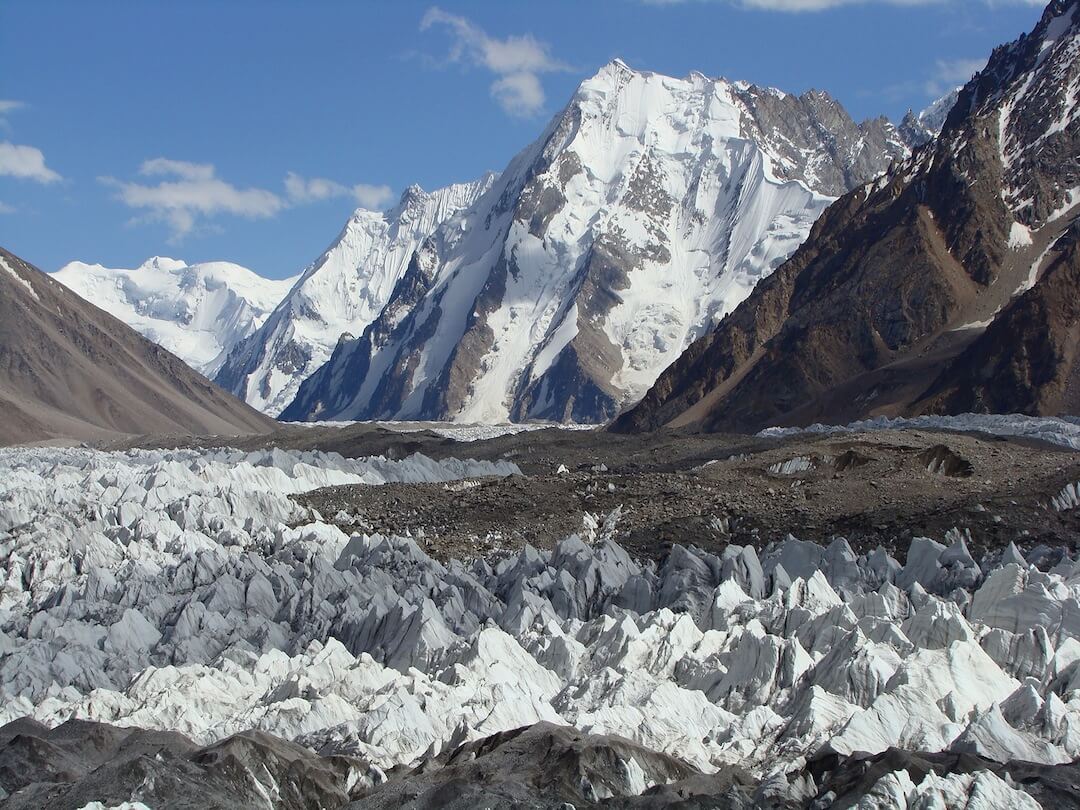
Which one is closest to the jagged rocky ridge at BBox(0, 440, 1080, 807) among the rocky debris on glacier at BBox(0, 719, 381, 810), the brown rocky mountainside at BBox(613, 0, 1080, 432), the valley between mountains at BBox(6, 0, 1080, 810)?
the valley between mountains at BBox(6, 0, 1080, 810)

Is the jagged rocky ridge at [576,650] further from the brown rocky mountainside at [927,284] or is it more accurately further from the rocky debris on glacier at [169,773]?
the brown rocky mountainside at [927,284]

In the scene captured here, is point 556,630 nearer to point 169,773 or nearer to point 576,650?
point 576,650

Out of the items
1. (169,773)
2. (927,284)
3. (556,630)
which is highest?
(927,284)

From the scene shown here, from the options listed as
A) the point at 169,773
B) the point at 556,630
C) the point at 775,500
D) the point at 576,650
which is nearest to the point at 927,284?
the point at 775,500

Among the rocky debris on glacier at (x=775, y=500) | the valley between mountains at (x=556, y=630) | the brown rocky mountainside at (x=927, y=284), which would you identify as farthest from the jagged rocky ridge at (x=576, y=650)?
the brown rocky mountainside at (x=927, y=284)

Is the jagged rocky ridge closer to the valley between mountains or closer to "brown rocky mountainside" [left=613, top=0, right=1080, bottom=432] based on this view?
the valley between mountains

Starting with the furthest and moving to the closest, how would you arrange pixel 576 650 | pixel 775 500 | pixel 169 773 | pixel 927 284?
pixel 927 284 < pixel 775 500 < pixel 576 650 < pixel 169 773
